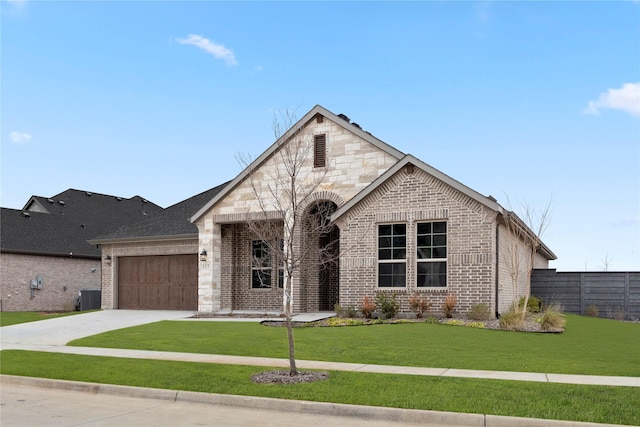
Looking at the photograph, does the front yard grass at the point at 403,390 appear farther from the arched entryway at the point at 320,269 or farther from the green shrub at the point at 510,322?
the arched entryway at the point at 320,269

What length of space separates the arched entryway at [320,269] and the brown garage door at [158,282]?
223 inches

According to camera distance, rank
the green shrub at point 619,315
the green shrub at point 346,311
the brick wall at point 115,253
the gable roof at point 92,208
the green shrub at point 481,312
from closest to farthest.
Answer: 1. the green shrub at point 481,312
2. the green shrub at point 346,311
3. the green shrub at point 619,315
4. the brick wall at point 115,253
5. the gable roof at point 92,208

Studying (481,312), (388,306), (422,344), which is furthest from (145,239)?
(422,344)

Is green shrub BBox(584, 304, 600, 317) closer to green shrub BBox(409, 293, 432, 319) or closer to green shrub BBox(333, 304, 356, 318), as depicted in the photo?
green shrub BBox(409, 293, 432, 319)

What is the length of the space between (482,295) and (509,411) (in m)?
11.3

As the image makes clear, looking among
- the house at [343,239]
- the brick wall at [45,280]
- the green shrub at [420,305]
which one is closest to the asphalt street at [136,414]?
the house at [343,239]

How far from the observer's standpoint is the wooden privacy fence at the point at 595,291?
82.9 feet

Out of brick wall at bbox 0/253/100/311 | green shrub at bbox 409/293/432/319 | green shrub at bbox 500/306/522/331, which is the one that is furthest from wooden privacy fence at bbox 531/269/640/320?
brick wall at bbox 0/253/100/311

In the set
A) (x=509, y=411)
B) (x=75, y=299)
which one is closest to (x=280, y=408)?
(x=509, y=411)

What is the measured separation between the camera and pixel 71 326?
21.8 metres

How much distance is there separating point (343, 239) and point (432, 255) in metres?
3.06

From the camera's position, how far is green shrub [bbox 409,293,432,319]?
19969 mm

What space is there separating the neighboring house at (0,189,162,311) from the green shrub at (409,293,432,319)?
73.0 feet

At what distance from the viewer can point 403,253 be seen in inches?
818
